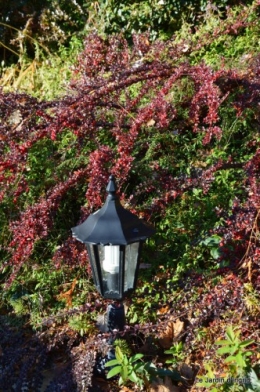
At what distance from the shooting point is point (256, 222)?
3479 millimetres

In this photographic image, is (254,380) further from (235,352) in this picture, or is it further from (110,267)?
(110,267)

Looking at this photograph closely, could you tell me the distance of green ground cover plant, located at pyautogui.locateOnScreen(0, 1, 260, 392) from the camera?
3.28m

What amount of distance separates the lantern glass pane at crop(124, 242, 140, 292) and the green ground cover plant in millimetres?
236

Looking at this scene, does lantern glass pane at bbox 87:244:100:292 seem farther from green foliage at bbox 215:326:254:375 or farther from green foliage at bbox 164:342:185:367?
green foliage at bbox 215:326:254:375

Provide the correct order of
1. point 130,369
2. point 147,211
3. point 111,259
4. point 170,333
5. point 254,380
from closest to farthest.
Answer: point 254,380 < point 130,369 < point 111,259 < point 170,333 < point 147,211

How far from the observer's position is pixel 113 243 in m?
2.96

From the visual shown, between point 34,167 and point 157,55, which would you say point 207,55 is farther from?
point 34,167

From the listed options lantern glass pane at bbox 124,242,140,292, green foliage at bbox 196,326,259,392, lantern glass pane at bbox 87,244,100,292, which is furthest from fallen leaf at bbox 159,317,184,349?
green foliage at bbox 196,326,259,392

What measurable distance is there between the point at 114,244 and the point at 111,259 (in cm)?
17

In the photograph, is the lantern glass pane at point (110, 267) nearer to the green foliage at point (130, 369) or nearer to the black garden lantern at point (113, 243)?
the black garden lantern at point (113, 243)

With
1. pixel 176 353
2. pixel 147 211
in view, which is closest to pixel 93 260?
pixel 176 353

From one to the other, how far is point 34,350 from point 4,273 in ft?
3.13

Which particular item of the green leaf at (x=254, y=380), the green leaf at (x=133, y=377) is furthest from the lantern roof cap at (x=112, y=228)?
the green leaf at (x=254, y=380)

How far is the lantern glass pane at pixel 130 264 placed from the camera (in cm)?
316
